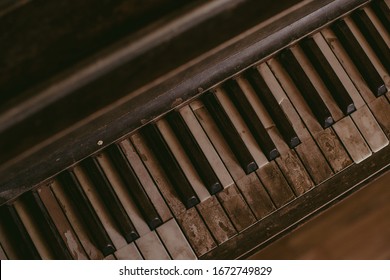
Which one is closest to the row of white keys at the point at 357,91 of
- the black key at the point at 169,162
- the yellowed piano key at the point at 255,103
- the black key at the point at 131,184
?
the yellowed piano key at the point at 255,103

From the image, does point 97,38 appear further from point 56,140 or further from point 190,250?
point 190,250

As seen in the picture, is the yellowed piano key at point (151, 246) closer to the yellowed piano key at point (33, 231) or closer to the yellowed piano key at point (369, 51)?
the yellowed piano key at point (33, 231)

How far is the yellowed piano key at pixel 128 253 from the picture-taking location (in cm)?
142

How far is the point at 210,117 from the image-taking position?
148 centimetres

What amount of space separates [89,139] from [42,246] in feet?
1.17

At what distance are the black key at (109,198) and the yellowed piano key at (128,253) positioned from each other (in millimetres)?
28

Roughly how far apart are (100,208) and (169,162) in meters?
0.25

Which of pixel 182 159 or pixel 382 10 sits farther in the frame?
pixel 382 10

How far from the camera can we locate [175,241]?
145cm

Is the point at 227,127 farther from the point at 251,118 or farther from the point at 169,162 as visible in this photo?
the point at 169,162

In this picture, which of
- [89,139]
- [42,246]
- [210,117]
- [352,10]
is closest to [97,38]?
[89,139]

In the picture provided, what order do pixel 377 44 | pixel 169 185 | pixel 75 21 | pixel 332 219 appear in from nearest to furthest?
pixel 75 21, pixel 169 185, pixel 377 44, pixel 332 219

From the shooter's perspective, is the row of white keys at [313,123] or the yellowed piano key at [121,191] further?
the row of white keys at [313,123]

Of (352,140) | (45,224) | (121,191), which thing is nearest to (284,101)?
(352,140)
